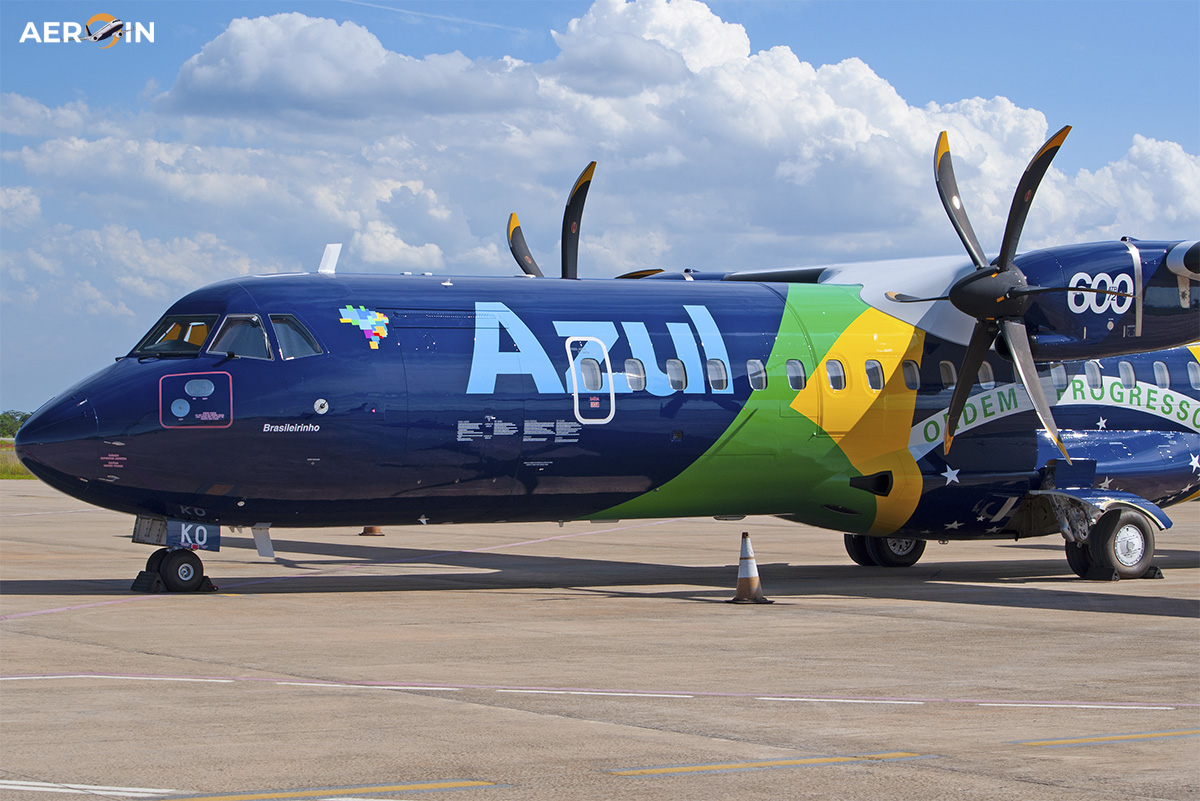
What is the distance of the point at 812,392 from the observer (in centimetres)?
1955

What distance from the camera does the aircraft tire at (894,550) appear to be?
2325 cm

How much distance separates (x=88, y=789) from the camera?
7289 millimetres

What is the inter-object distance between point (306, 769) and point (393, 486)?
31.0ft

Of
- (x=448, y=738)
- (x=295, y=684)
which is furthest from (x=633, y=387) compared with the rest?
(x=448, y=738)

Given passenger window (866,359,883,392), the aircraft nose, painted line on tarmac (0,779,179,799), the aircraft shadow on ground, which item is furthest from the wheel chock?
painted line on tarmac (0,779,179,799)

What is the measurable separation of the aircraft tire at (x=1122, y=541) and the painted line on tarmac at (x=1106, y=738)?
38.0ft

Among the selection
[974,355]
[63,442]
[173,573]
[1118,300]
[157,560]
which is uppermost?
[1118,300]

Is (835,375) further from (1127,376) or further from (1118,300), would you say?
(1127,376)

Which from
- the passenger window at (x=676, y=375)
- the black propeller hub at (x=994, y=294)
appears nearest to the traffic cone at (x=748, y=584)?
the passenger window at (x=676, y=375)

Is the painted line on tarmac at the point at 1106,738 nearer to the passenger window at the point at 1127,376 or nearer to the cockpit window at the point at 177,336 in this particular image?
the cockpit window at the point at 177,336

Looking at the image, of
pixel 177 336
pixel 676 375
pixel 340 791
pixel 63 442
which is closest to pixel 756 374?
pixel 676 375

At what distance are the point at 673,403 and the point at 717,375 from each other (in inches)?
32.9

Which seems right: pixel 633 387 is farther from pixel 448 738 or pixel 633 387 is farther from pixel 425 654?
pixel 448 738

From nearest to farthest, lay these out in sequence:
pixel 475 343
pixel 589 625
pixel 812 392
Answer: pixel 589 625 → pixel 475 343 → pixel 812 392
